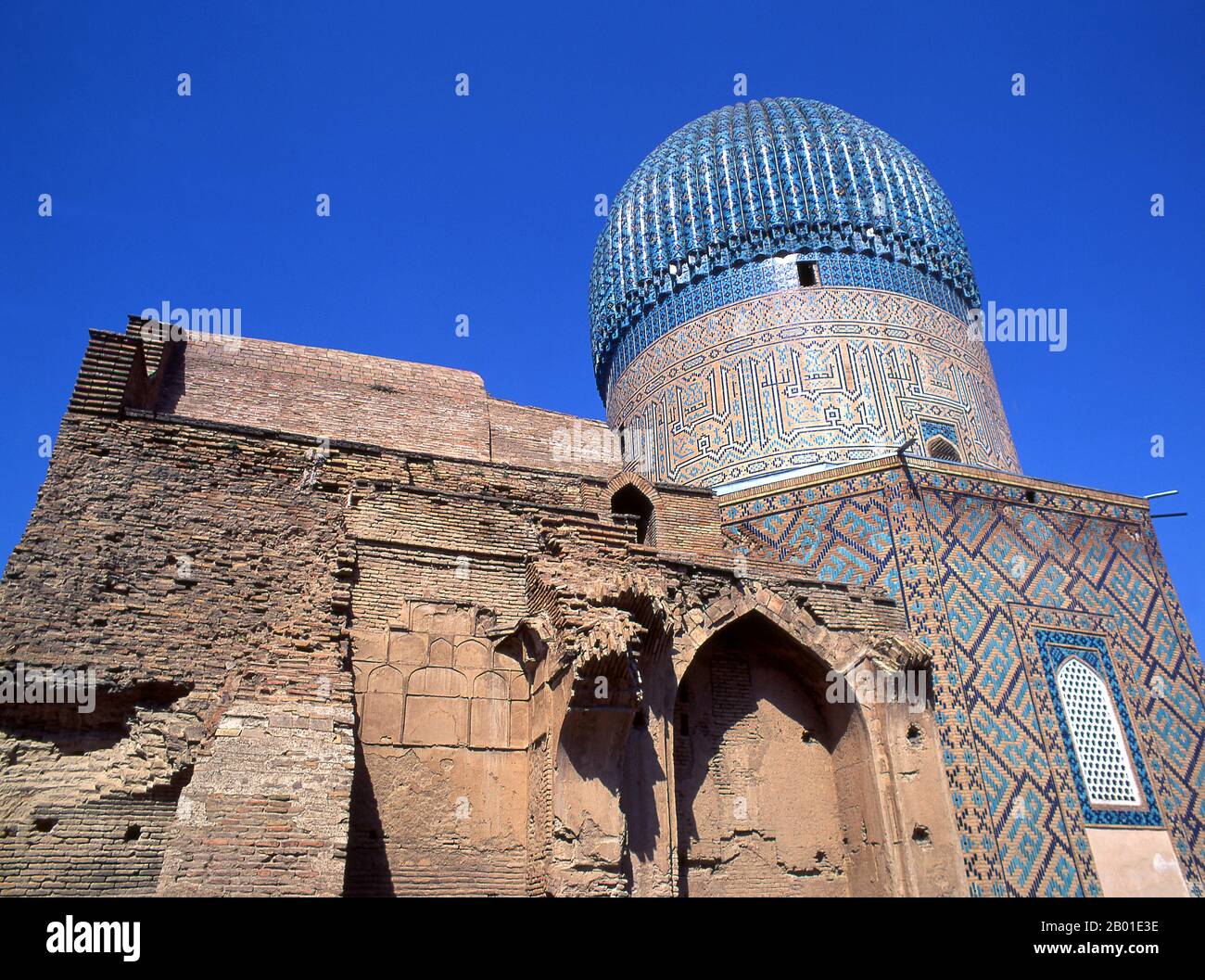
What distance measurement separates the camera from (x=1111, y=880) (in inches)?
334

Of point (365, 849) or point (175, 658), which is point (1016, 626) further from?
point (175, 658)

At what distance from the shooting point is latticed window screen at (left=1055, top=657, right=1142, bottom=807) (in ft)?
29.6

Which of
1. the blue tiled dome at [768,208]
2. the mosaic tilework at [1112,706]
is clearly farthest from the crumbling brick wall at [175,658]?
the blue tiled dome at [768,208]

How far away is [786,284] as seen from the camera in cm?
1335

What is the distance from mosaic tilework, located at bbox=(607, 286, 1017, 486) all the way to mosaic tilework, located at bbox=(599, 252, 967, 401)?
6.0 inches

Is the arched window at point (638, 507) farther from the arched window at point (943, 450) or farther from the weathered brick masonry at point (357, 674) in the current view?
the arched window at point (943, 450)

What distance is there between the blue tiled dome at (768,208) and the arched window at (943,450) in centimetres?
303

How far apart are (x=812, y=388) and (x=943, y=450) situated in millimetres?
1909

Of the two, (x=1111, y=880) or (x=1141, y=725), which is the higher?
(x=1141, y=725)

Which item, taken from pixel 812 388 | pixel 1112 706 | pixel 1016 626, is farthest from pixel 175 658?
pixel 812 388

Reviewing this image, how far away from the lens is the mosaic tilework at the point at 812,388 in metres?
12.3
